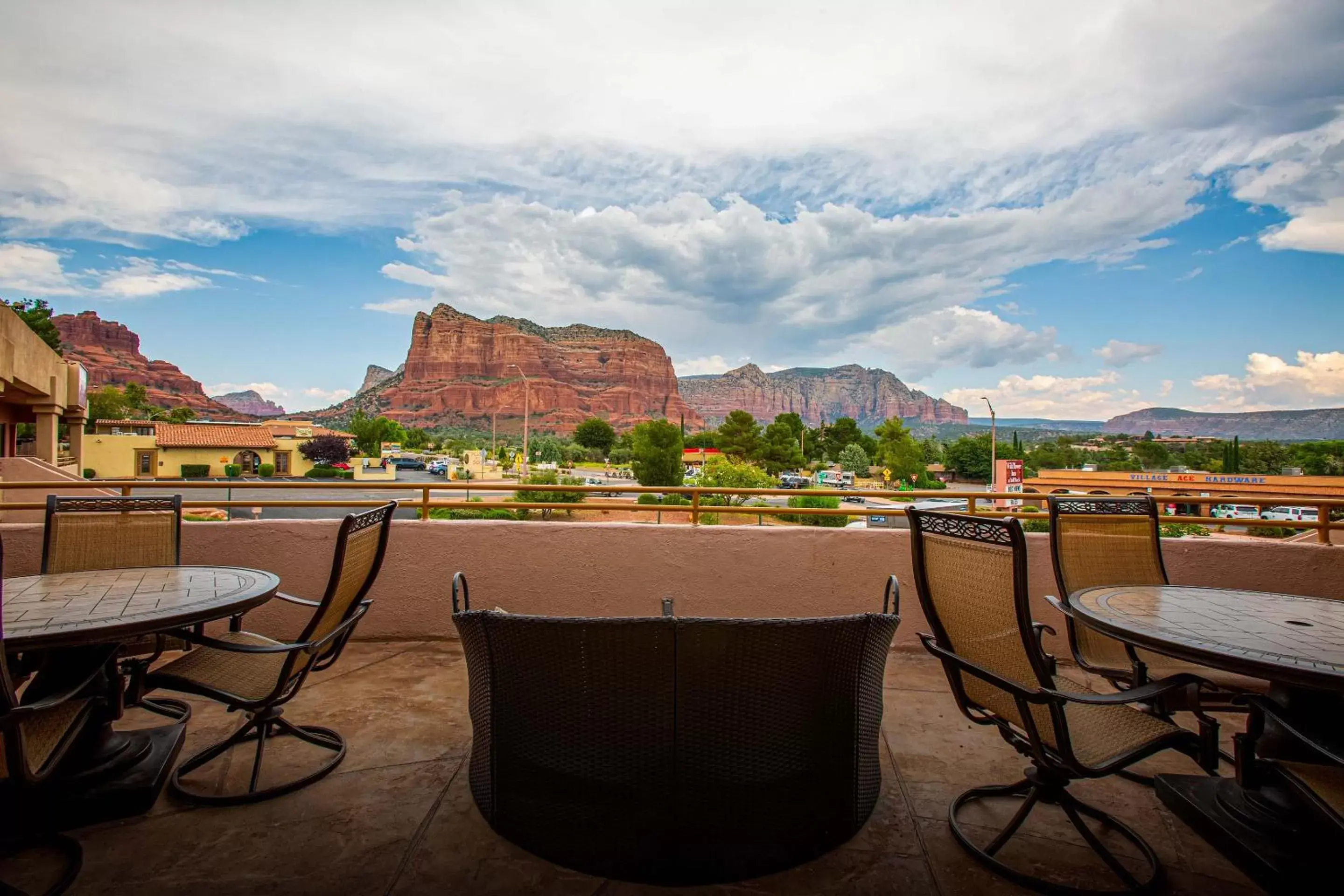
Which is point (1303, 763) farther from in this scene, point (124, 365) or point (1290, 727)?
point (124, 365)

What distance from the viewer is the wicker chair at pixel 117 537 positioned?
98.0 inches

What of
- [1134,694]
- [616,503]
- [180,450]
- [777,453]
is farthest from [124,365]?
[1134,694]

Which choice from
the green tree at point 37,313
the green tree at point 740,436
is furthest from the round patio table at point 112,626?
the green tree at point 740,436

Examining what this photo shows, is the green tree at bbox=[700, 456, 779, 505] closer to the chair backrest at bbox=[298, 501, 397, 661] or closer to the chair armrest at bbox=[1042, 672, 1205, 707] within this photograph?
the chair backrest at bbox=[298, 501, 397, 661]

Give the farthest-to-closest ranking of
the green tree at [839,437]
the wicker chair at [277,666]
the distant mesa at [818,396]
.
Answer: the distant mesa at [818,396] → the green tree at [839,437] → the wicker chair at [277,666]

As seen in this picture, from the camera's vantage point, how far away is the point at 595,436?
89875 mm

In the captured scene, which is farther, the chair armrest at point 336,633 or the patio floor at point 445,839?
the chair armrest at point 336,633

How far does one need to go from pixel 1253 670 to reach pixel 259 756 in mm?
2881

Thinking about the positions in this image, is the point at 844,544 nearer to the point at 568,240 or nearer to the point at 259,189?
the point at 259,189

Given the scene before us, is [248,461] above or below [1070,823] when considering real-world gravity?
above

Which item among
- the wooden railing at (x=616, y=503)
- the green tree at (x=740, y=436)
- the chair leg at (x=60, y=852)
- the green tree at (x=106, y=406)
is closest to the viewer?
the chair leg at (x=60, y=852)

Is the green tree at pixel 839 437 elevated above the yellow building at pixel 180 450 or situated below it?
above

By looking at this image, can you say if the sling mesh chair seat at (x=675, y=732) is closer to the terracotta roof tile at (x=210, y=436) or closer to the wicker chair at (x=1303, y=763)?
the wicker chair at (x=1303, y=763)

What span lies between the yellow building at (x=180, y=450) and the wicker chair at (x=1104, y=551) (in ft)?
123
